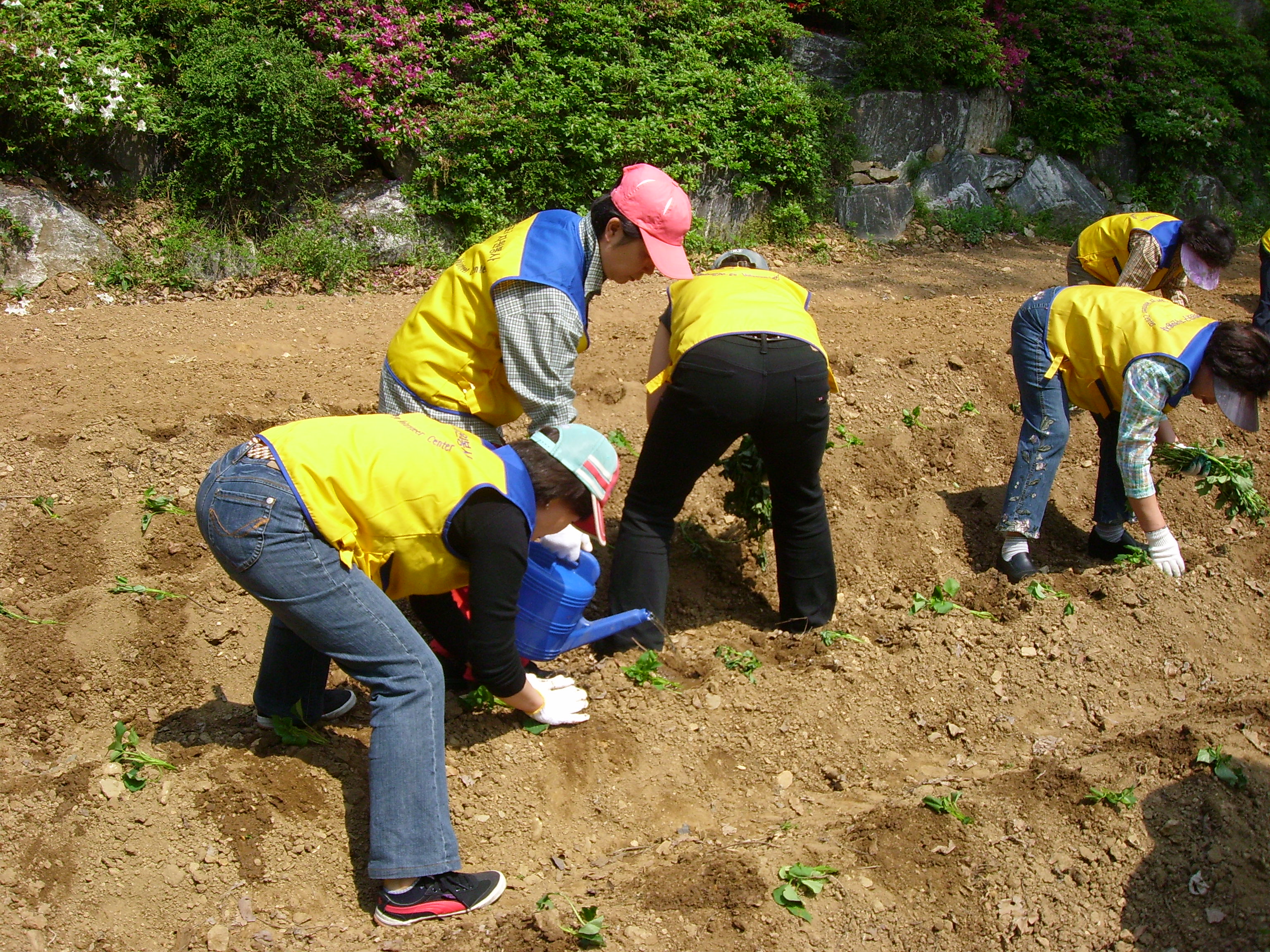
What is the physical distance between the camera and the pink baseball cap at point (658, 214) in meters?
2.95

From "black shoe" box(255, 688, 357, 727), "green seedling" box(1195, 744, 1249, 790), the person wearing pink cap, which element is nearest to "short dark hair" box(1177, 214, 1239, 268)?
the person wearing pink cap

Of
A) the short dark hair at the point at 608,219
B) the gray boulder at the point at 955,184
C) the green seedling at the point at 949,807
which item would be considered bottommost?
the green seedling at the point at 949,807

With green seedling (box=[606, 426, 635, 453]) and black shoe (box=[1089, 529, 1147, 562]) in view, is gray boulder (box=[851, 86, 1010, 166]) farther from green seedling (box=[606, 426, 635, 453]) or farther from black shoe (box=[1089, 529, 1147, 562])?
black shoe (box=[1089, 529, 1147, 562])

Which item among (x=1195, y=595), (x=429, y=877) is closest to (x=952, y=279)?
(x=1195, y=595)

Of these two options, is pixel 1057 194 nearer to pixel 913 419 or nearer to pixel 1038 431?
pixel 913 419

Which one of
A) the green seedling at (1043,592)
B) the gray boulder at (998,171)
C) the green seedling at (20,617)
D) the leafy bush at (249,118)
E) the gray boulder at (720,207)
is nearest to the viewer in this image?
the green seedling at (20,617)

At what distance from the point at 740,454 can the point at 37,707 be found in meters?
2.70

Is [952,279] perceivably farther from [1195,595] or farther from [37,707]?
[37,707]

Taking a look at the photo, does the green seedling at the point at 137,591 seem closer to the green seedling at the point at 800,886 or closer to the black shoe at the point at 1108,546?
the green seedling at the point at 800,886

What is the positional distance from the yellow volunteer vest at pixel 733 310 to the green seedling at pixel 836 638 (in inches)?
39.9

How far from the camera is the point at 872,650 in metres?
3.89

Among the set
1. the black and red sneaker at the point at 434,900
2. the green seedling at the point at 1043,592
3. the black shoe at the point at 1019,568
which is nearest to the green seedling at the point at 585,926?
the black and red sneaker at the point at 434,900

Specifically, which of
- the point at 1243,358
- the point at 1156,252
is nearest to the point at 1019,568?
the point at 1243,358

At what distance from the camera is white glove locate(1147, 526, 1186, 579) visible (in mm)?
4066
